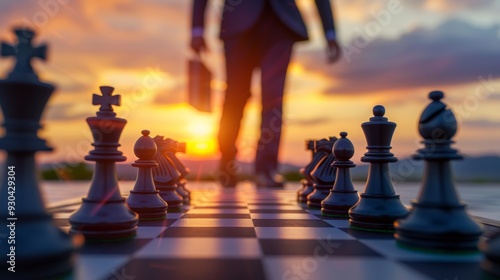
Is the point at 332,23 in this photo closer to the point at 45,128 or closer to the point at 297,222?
the point at 297,222

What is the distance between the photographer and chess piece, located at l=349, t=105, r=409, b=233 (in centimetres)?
156

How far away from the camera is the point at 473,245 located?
3.96 ft

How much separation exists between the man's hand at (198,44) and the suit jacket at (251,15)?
15 cm

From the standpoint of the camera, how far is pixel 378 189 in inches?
65.4

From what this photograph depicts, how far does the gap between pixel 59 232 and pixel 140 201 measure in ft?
2.81

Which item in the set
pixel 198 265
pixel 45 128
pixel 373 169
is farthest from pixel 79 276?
pixel 373 169

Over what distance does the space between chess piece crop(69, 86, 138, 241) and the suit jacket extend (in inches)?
118

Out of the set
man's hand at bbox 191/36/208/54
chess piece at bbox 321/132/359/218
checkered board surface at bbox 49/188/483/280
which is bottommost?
checkered board surface at bbox 49/188/483/280

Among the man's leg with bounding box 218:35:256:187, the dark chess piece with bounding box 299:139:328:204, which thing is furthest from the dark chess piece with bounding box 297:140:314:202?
the man's leg with bounding box 218:35:256:187

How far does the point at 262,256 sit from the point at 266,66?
3.49 meters

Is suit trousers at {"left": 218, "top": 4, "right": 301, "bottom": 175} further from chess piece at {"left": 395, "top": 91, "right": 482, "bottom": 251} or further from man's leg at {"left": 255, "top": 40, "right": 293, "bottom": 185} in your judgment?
chess piece at {"left": 395, "top": 91, "right": 482, "bottom": 251}

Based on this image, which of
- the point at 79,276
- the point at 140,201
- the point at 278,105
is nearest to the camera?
the point at 79,276

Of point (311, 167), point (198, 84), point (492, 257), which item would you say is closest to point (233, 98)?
point (198, 84)

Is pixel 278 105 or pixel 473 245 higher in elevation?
pixel 278 105
